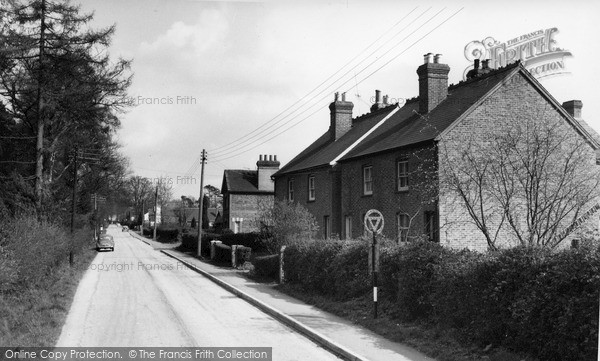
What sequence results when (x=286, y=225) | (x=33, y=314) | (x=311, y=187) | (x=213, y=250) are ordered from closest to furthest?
(x=33, y=314) < (x=286, y=225) < (x=311, y=187) < (x=213, y=250)

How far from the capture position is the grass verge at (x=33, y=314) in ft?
34.8

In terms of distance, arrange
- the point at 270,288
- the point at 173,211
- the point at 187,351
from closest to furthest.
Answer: the point at 187,351 < the point at 270,288 < the point at 173,211

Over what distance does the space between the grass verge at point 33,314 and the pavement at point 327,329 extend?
5.12 metres

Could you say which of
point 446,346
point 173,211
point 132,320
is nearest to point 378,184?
point 132,320

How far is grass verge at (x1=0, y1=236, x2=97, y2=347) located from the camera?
10.6 m

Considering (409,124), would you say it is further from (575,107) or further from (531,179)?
(531,179)

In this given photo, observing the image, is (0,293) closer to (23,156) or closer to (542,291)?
(542,291)

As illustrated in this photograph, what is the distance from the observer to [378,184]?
1075 inches

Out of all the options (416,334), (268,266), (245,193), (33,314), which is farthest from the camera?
(245,193)

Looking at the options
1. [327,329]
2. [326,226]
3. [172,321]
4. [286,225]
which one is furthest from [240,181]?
[327,329]

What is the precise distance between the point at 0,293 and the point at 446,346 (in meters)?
9.08

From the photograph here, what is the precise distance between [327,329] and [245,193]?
157 ft

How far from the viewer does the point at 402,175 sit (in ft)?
83.4

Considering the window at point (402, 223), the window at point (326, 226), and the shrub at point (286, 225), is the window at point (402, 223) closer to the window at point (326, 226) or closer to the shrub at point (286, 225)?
the shrub at point (286, 225)
